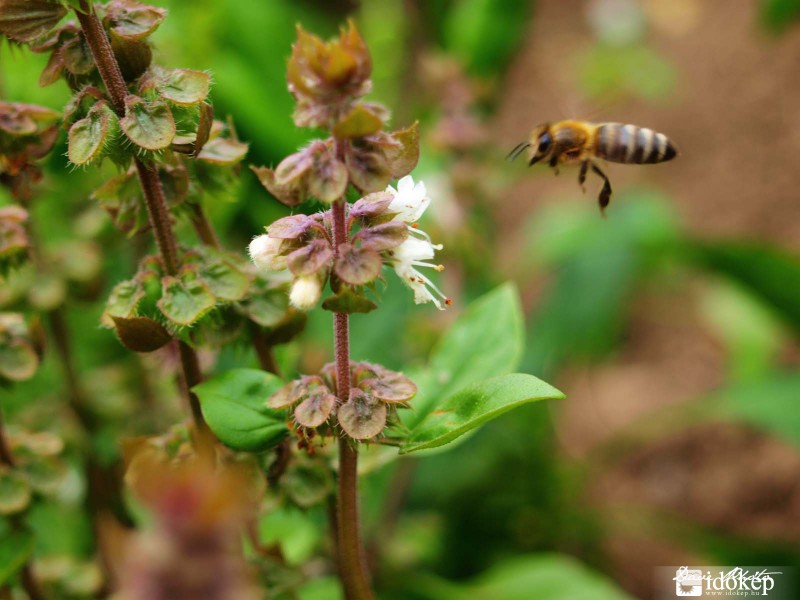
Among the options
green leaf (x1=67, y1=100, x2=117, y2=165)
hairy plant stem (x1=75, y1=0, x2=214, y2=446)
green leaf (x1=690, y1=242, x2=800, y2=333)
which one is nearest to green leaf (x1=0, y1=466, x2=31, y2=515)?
hairy plant stem (x1=75, y1=0, x2=214, y2=446)

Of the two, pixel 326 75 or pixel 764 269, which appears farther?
pixel 764 269

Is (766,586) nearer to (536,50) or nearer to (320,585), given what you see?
(320,585)

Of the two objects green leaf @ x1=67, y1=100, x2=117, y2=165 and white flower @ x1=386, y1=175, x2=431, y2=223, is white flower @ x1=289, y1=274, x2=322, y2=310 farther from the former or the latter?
green leaf @ x1=67, y1=100, x2=117, y2=165

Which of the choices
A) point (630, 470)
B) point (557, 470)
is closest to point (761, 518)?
point (630, 470)

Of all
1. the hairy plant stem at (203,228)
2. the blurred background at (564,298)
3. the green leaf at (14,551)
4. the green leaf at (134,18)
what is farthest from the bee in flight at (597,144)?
the green leaf at (14,551)

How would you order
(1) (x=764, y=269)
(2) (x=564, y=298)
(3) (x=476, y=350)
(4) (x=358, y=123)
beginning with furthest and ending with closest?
(2) (x=564, y=298), (1) (x=764, y=269), (3) (x=476, y=350), (4) (x=358, y=123)

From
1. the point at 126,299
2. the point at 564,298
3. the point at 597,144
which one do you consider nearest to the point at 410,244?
the point at 126,299

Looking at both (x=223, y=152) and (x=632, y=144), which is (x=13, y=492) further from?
(x=632, y=144)
